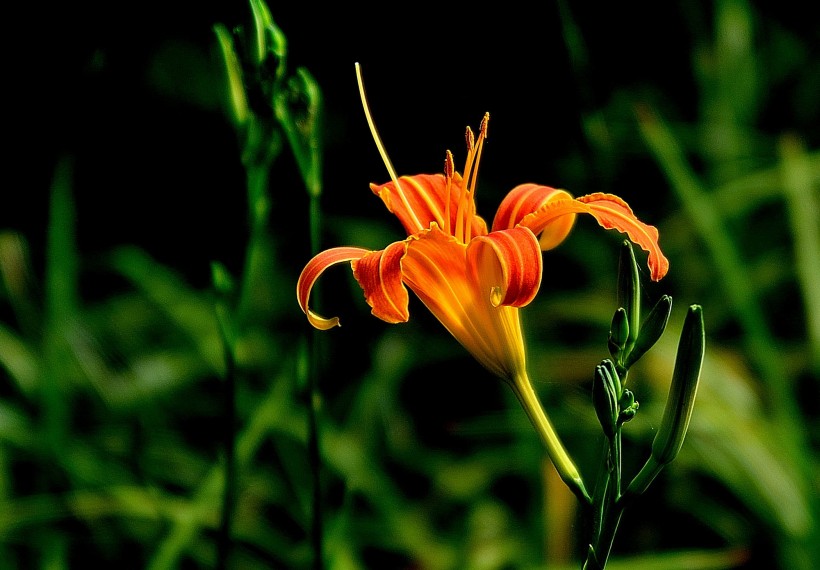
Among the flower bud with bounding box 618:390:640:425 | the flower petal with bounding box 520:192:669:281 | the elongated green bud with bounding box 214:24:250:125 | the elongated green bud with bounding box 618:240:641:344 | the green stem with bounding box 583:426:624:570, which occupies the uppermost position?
the elongated green bud with bounding box 214:24:250:125

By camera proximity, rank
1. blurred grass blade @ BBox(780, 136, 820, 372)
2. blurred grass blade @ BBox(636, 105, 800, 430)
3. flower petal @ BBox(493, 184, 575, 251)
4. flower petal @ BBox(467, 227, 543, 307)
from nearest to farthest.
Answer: flower petal @ BBox(467, 227, 543, 307), flower petal @ BBox(493, 184, 575, 251), blurred grass blade @ BBox(636, 105, 800, 430), blurred grass blade @ BBox(780, 136, 820, 372)

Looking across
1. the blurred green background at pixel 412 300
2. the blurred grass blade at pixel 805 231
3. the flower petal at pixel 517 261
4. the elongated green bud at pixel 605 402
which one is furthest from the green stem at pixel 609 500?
the blurred grass blade at pixel 805 231

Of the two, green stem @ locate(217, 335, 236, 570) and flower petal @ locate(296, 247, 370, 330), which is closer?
flower petal @ locate(296, 247, 370, 330)

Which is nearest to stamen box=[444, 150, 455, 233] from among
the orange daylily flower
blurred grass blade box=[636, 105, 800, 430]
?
the orange daylily flower

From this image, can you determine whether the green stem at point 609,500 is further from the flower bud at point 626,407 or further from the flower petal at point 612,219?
the flower petal at point 612,219

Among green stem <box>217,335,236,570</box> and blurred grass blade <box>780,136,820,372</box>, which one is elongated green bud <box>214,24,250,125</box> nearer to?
green stem <box>217,335,236,570</box>

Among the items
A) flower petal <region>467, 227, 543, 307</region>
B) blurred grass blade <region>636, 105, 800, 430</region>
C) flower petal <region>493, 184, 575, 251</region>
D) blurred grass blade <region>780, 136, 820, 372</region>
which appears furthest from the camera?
blurred grass blade <region>780, 136, 820, 372</region>

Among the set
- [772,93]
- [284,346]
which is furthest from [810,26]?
[284,346]

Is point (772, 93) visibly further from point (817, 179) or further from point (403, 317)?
point (403, 317)
